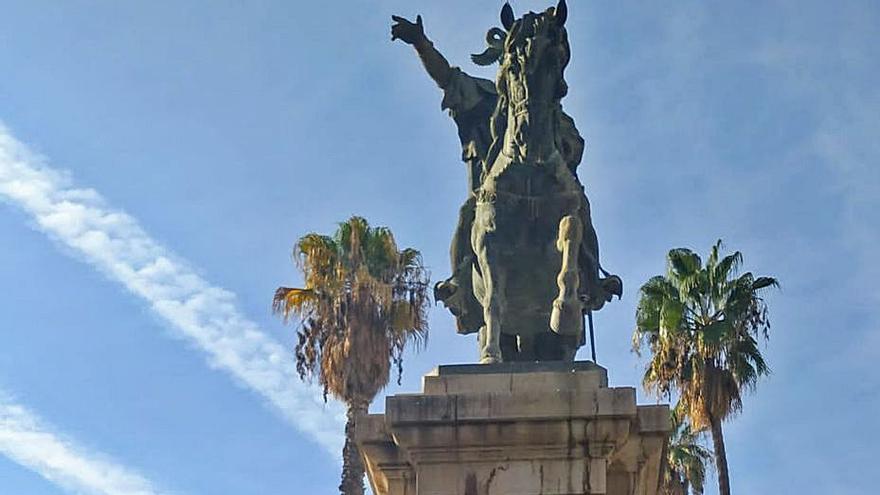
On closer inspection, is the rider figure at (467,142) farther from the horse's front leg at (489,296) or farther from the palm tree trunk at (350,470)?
the palm tree trunk at (350,470)

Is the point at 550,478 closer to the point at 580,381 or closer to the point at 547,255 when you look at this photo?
the point at 580,381

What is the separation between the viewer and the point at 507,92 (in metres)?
9.18

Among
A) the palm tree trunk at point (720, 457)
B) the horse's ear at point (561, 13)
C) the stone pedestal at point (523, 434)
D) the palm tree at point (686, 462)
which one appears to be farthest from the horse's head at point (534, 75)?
the palm tree at point (686, 462)

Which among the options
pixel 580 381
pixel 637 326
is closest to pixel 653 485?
pixel 580 381

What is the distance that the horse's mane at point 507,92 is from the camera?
9.17m

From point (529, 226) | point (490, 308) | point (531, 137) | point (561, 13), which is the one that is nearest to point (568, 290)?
point (490, 308)

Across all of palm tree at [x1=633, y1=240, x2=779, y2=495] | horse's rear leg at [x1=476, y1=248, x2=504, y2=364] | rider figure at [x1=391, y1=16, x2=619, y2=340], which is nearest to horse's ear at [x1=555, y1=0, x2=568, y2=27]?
rider figure at [x1=391, y1=16, x2=619, y2=340]

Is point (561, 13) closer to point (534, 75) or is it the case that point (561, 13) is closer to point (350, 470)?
point (534, 75)

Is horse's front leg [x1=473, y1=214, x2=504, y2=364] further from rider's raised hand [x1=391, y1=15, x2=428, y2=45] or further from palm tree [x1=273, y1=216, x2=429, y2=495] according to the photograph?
palm tree [x1=273, y1=216, x2=429, y2=495]

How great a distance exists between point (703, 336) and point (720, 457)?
7.41 feet

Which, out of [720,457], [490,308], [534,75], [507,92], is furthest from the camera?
[720,457]

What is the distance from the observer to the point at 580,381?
777cm

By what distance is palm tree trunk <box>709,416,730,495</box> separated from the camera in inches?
899

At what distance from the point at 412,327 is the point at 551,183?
1802 cm
